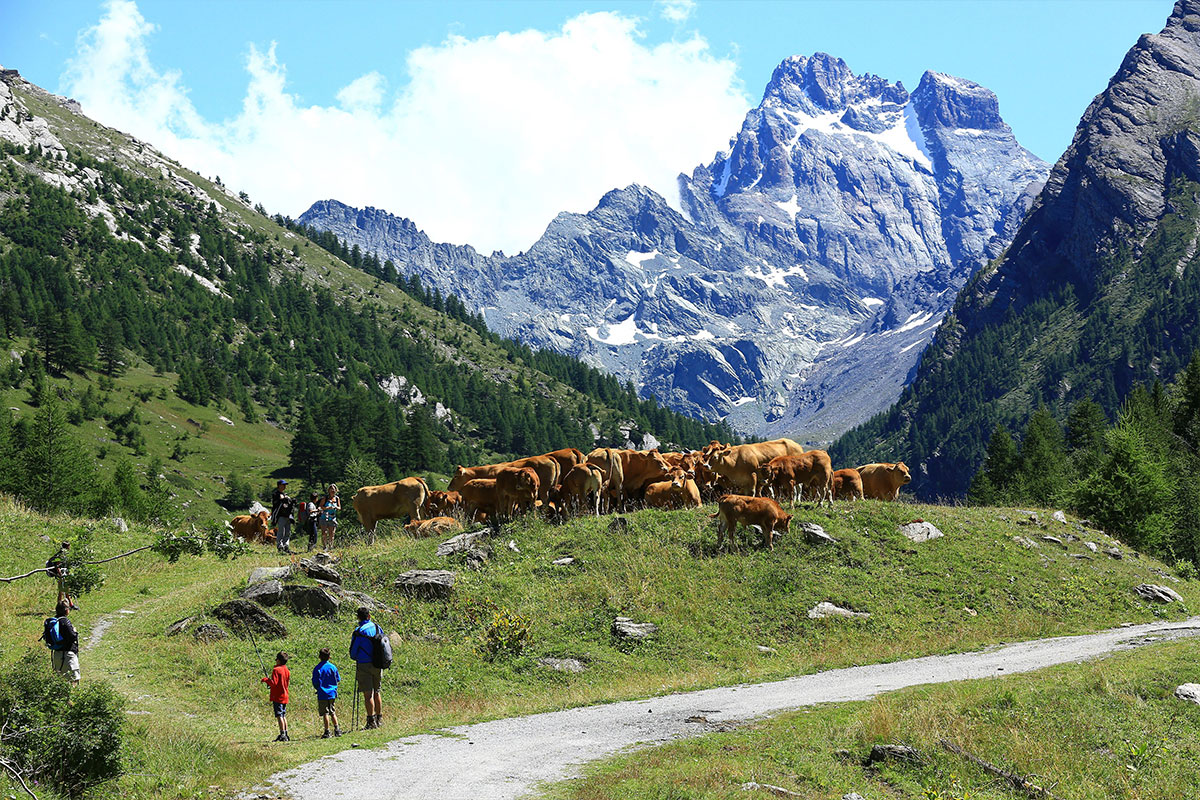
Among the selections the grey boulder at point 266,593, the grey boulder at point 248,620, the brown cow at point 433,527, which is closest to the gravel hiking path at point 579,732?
the grey boulder at point 248,620

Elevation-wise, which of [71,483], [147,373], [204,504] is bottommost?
[204,504]

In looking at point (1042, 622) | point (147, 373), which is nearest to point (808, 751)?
point (1042, 622)

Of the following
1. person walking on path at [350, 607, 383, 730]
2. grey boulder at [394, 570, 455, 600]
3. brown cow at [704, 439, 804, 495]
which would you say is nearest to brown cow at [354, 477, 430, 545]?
grey boulder at [394, 570, 455, 600]

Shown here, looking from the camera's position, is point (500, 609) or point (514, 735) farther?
point (500, 609)

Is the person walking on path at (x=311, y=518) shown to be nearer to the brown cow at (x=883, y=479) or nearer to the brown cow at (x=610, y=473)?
the brown cow at (x=610, y=473)

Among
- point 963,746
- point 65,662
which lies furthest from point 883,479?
point 65,662

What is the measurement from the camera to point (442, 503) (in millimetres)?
40750

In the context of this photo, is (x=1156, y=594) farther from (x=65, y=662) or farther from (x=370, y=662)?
(x=65, y=662)

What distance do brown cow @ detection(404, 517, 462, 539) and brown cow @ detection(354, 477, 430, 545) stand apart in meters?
2.08

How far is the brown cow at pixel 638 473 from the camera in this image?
119 ft

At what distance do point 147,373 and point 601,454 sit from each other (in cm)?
17420

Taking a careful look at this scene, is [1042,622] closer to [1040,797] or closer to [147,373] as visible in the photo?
[1040,797]

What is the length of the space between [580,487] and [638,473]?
13.9 feet

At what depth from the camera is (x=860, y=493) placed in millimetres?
38219
